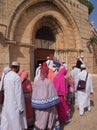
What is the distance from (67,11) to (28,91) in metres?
9.20

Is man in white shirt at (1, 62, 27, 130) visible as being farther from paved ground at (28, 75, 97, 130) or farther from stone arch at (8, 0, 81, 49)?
stone arch at (8, 0, 81, 49)

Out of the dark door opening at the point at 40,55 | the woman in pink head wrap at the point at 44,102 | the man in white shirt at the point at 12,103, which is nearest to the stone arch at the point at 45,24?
the dark door opening at the point at 40,55

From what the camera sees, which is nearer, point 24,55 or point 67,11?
point 24,55

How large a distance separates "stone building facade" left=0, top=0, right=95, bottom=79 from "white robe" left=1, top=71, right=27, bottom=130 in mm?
5534

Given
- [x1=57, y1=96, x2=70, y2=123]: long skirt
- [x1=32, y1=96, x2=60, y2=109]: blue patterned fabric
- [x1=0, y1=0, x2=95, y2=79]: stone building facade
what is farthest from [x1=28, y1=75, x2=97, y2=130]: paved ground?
[x1=0, y1=0, x2=95, y2=79]: stone building facade

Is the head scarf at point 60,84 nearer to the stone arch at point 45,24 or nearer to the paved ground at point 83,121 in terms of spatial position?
the paved ground at point 83,121

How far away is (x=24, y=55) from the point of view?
11602 mm

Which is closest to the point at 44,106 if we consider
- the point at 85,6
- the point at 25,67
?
the point at 25,67

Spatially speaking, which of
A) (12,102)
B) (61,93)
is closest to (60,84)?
(61,93)

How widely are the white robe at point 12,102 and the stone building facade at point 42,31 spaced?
553 centimetres

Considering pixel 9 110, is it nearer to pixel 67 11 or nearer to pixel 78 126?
pixel 78 126

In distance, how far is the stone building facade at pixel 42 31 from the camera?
10.8 m

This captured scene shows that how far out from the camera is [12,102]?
189 inches

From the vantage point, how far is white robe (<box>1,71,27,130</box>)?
4.79 meters
